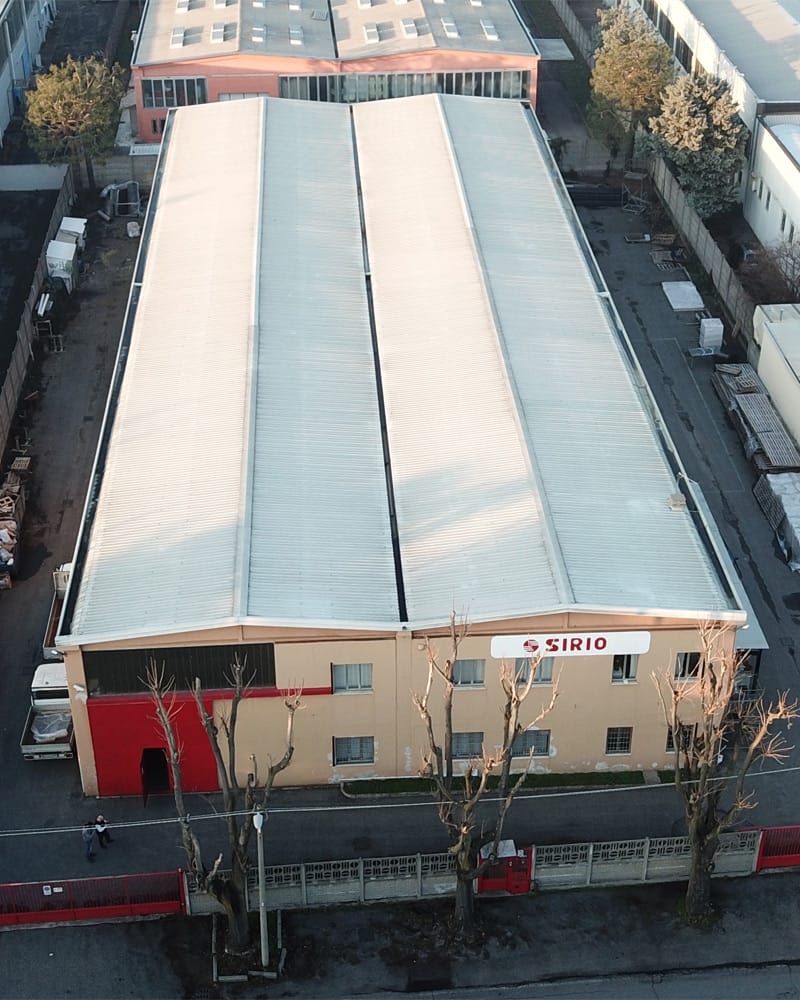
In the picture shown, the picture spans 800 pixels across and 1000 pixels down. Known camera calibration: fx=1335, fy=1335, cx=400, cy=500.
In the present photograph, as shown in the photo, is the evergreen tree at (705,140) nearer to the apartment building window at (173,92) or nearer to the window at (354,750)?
the apartment building window at (173,92)

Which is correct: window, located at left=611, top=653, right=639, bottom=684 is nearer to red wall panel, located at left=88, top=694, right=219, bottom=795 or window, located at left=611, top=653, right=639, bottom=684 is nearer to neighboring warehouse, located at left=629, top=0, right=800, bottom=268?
red wall panel, located at left=88, top=694, right=219, bottom=795

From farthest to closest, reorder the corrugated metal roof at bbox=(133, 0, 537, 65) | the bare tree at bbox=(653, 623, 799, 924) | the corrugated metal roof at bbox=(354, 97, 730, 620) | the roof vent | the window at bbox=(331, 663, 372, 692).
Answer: the roof vent < the corrugated metal roof at bbox=(133, 0, 537, 65) < the corrugated metal roof at bbox=(354, 97, 730, 620) < the window at bbox=(331, 663, 372, 692) < the bare tree at bbox=(653, 623, 799, 924)

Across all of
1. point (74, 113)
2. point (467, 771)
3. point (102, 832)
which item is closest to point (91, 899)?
point (102, 832)

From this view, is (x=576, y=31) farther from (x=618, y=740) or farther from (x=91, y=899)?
(x=91, y=899)

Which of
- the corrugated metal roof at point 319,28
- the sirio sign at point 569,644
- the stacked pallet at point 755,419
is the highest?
the corrugated metal roof at point 319,28

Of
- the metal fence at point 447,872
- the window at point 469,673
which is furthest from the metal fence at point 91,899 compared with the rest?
the window at point 469,673

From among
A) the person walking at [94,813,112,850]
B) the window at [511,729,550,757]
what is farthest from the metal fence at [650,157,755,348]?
the person walking at [94,813,112,850]

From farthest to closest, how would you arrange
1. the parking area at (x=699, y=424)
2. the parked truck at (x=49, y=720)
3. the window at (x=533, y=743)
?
the parking area at (x=699, y=424) < the parked truck at (x=49, y=720) < the window at (x=533, y=743)
